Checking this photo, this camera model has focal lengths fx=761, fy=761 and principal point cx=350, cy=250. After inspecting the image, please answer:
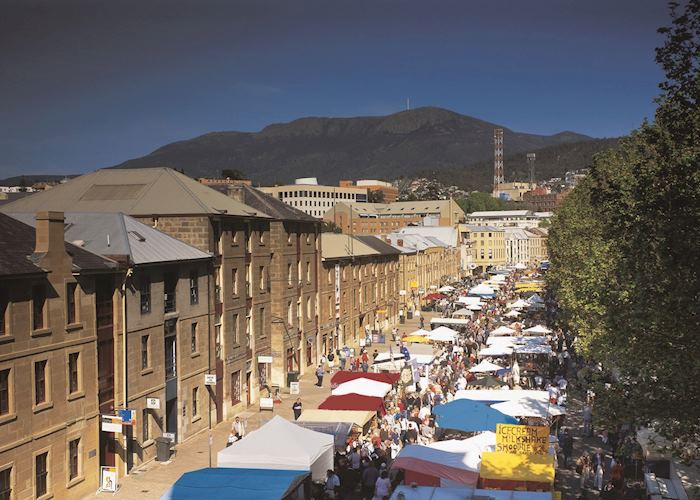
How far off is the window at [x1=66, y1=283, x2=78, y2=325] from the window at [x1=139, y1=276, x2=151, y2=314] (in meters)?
4.23

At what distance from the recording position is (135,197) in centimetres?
3791

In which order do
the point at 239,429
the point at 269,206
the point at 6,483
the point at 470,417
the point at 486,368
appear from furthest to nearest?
the point at 269,206, the point at 486,368, the point at 239,429, the point at 470,417, the point at 6,483

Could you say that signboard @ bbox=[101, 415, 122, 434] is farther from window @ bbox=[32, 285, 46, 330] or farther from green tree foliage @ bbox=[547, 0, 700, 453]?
green tree foliage @ bbox=[547, 0, 700, 453]

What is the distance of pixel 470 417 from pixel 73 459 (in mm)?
13752

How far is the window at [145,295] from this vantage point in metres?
28.7

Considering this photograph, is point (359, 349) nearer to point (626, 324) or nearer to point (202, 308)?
point (202, 308)

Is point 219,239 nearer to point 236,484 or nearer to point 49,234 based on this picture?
point 49,234

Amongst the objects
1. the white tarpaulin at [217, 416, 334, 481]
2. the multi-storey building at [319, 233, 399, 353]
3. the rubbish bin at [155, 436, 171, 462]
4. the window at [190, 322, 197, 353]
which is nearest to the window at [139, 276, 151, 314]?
the window at [190, 322, 197, 353]

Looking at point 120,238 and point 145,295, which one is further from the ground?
point 120,238

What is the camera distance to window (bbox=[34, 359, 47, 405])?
885 inches

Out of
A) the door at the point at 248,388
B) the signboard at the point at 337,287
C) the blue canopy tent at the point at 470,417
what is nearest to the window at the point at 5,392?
the blue canopy tent at the point at 470,417

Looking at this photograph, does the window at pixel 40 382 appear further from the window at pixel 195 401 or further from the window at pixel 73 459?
the window at pixel 195 401

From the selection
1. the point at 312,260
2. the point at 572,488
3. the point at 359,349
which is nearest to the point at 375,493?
the point at 572,488

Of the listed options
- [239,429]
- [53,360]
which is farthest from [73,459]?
[239,429]
